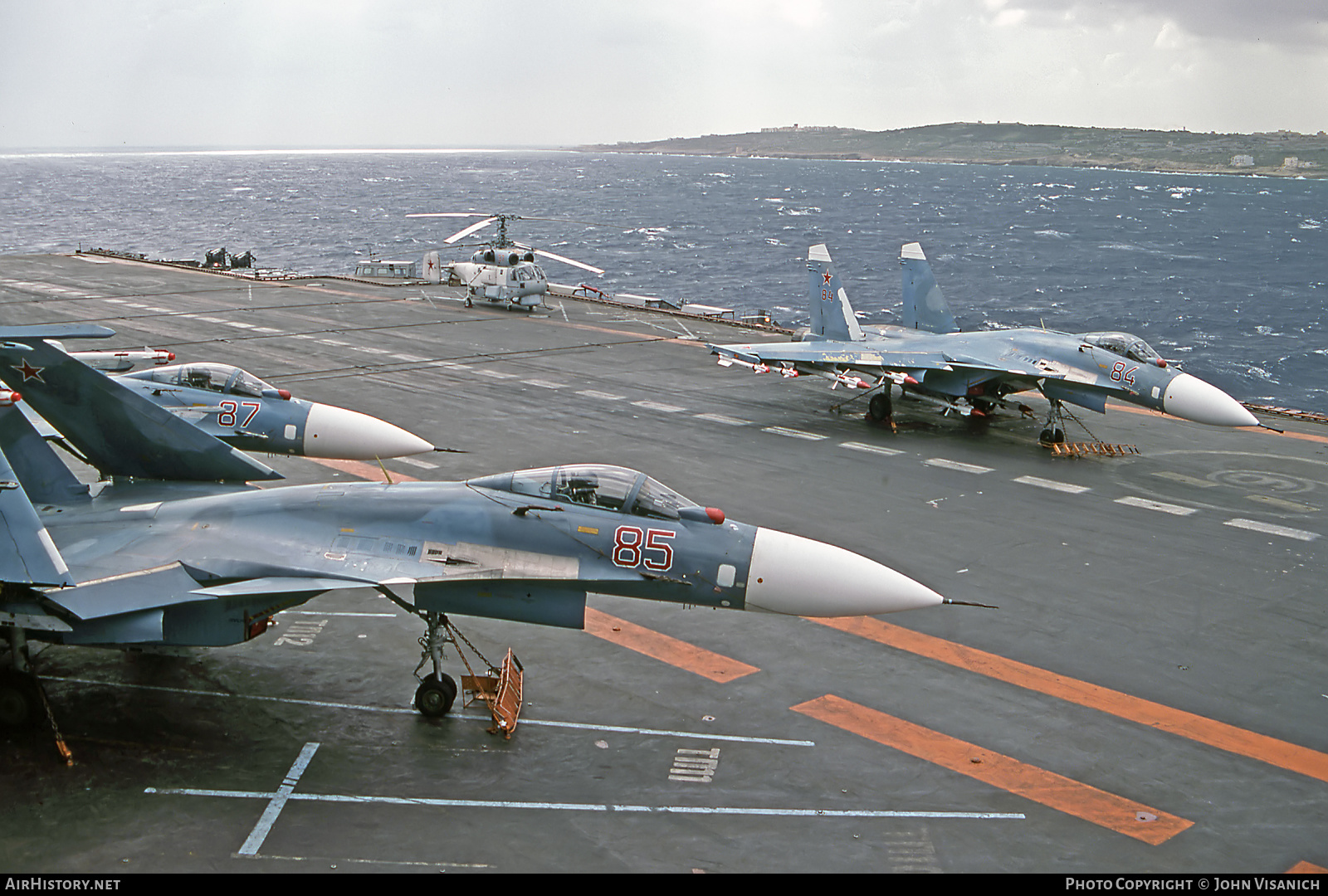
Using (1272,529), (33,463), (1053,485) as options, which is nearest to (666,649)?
(33,463)

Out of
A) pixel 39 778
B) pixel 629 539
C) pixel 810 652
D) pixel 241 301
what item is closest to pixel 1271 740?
pixel 810 652

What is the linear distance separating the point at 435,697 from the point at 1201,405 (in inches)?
901

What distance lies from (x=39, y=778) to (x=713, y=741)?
8151 millimetres

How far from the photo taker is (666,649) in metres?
17.0

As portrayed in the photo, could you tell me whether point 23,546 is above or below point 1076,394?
below

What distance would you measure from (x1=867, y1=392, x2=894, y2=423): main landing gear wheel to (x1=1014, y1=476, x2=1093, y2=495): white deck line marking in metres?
6.25

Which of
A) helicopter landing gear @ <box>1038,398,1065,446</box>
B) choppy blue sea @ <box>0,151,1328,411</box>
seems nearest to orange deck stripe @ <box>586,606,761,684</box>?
helicopter landing gear @ <box>1038,398,1065,446</box>

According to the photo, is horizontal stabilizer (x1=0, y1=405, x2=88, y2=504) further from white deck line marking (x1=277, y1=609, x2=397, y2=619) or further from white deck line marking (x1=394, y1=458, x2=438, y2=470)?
white deck line marking (x1=394, y1=458, x2=438, y2=470)

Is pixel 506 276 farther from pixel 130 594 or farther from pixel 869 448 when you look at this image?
pixel 130 594

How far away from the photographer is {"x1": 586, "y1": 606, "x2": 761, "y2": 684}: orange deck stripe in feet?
53.4

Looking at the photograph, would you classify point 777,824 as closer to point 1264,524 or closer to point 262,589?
point 262,589

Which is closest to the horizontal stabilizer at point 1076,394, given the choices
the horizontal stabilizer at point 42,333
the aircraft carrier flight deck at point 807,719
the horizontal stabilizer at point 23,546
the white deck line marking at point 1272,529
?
the aircraft carrier flight deck at point 807,719

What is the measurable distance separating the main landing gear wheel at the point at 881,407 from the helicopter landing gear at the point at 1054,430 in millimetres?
4559

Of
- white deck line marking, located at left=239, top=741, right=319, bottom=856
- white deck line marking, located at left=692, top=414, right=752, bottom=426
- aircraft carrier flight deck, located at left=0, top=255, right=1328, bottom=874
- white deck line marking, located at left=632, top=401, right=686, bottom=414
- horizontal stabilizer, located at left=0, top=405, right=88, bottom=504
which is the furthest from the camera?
white deck line marking, located at left=632, top=401, right=686, bottom=414
